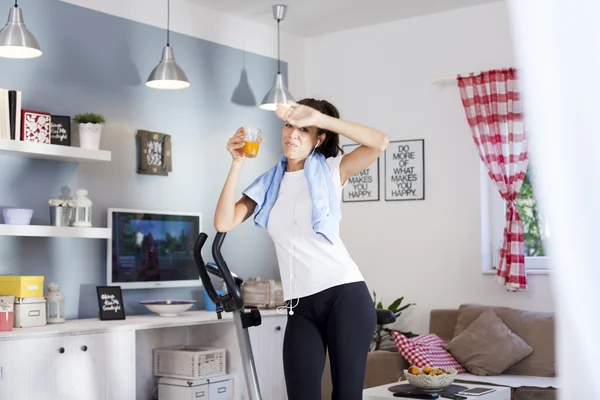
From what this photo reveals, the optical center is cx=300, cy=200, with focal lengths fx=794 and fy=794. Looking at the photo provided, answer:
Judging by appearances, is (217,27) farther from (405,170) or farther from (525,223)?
(525,223)

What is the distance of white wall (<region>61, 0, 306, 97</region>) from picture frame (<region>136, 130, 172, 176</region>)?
0.56m

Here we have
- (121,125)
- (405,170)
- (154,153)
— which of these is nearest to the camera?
(121,125)

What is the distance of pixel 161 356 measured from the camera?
484 cm

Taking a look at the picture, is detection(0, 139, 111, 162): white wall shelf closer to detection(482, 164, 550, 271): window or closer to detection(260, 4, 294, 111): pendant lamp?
detection(260, 4, 294, 111): pendant lamp

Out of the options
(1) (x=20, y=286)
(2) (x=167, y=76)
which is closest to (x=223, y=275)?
(1) (x=20, y=286)

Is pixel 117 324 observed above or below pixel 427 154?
below

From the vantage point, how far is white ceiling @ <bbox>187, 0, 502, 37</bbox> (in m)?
5.42

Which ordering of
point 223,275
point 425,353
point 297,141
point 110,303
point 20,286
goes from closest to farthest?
point 297,141
point 223,275
point 20,286
point 110,303
point 425,353

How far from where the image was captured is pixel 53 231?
4191 millimetres

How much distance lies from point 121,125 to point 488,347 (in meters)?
2.58

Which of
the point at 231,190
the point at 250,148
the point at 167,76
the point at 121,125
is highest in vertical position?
the point at 167,76

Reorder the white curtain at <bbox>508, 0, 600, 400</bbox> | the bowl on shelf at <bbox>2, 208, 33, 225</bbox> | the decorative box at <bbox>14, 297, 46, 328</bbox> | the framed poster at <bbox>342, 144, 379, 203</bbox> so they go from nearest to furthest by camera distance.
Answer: the white curtain at <bbox>508, 0, 600, 400</bbox> → the decorative box at <bbox>14, 297, 46, 328</bbox> → the bowl on shelf at <bbox>2, 208, 33, 225</bbox> → the framed poster at <bbox>342, 144, 379, 203</bbox>

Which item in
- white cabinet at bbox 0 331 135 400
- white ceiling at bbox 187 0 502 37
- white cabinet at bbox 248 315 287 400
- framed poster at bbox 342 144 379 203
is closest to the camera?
white cabinet at bbox 0 331 135 400

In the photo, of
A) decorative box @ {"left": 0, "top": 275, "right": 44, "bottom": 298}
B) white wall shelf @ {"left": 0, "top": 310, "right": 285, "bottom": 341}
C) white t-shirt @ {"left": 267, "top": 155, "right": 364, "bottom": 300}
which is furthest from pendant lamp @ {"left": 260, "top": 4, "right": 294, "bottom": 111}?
white t-shirt @ {"left": 267, "top": 155, "right": 364, "bottom": 300}
